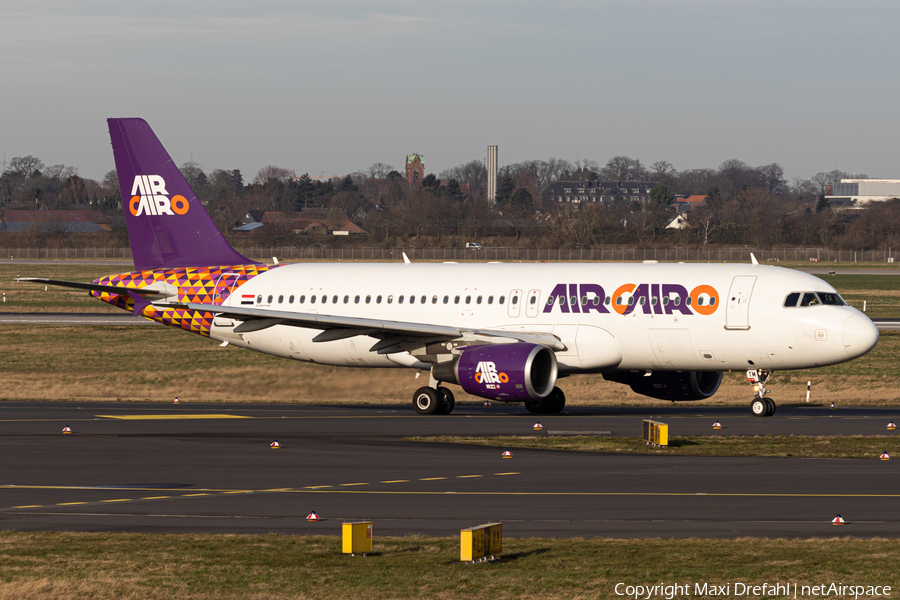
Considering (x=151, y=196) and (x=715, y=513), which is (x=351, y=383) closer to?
(x=151, y=196)

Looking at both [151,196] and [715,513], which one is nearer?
[715,513]

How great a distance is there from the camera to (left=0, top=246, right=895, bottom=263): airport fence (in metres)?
129

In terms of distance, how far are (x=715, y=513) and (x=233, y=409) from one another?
22285mm

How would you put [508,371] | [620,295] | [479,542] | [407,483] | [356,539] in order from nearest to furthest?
1. [479,542]
2. [356,539]
3. [407,483]
4. [508,371]
5. [620,295]

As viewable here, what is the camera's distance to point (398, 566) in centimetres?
1406

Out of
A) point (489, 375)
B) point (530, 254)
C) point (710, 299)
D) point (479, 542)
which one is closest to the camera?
point (479, 542)

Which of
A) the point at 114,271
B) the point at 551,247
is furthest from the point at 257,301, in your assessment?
the point at 551,247

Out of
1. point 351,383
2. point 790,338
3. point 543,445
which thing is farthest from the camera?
point 351,383

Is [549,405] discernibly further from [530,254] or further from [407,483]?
[530,254]

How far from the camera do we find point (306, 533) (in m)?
16.4

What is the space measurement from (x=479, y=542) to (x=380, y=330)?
2124cm

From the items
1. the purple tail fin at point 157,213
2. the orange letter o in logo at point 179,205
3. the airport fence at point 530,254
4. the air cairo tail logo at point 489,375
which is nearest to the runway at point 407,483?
the air cairo tail logo at point 489,375

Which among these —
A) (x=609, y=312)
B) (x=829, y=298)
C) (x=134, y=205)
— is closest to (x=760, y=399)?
(x=829, y=298)

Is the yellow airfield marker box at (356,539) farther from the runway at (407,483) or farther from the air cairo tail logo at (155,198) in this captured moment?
the air cairo tail logo at (155,198)
